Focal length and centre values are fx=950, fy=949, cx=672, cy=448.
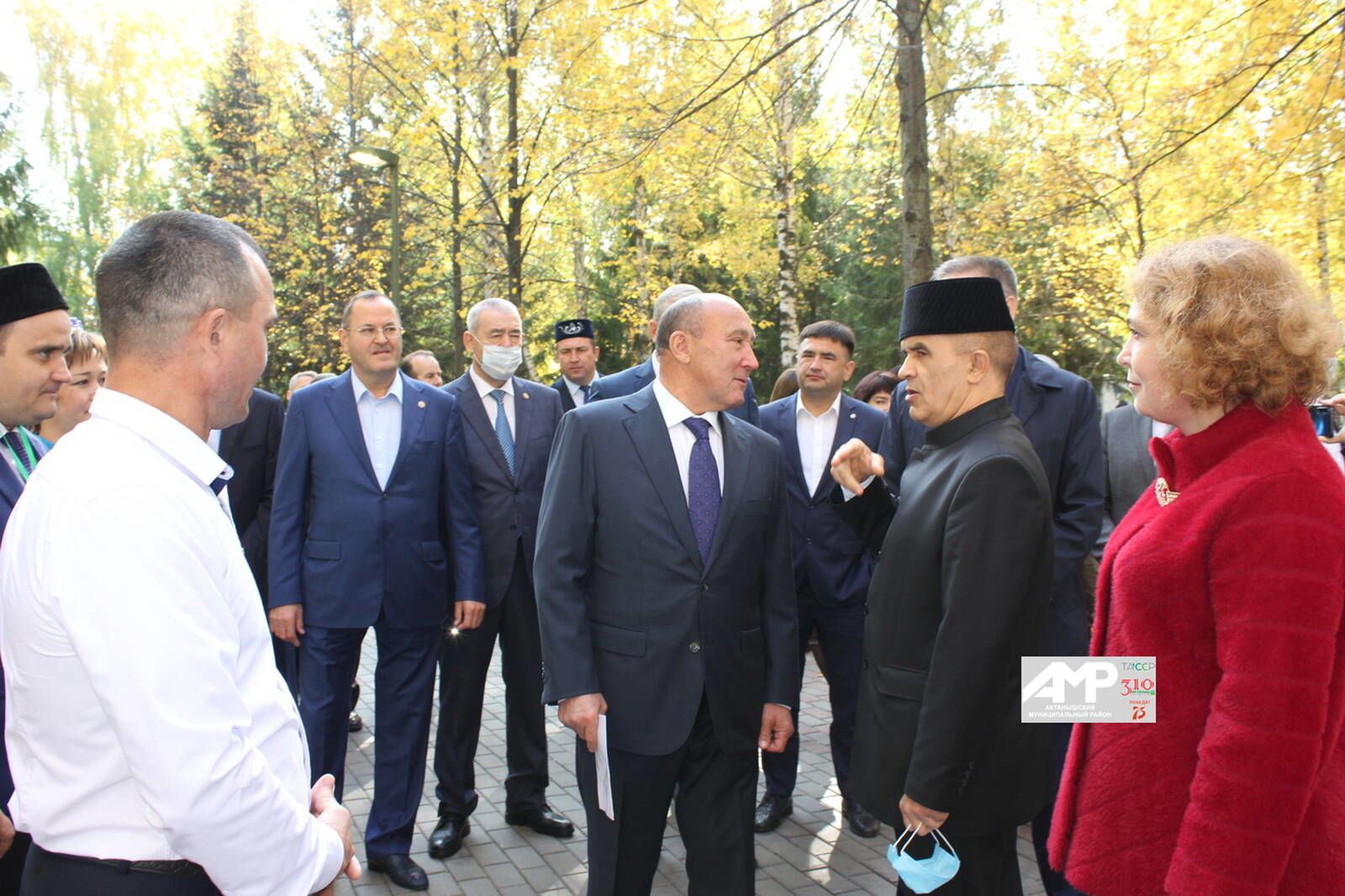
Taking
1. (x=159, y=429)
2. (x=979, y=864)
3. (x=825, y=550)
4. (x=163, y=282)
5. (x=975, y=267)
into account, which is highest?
(x=975, y=267)

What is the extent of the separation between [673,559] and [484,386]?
236cm

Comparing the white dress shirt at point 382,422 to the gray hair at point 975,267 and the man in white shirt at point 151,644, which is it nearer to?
the gray hair at point 975,267

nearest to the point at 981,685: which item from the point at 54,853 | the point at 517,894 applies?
the point at 54,853

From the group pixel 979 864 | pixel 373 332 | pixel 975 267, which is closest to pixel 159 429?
pixel 979 864

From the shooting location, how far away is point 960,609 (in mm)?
2498

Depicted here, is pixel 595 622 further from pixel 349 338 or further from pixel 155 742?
pixel 349 338

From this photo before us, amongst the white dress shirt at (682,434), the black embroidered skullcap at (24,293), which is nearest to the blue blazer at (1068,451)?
the white dress shirt at (682,434)

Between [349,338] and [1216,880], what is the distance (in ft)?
13.2

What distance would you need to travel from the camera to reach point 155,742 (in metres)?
1.51

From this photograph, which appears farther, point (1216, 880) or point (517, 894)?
point (517, 894)

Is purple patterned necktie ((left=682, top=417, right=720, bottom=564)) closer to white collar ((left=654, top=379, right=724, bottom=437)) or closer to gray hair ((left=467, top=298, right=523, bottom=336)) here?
white collar ((left=654, top=379, right=724, bottom=437))

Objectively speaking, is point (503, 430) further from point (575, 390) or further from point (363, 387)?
point (575, 390)

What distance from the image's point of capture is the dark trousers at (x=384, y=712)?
14.1 feet

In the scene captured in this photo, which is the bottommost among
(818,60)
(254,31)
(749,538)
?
(749,538)
